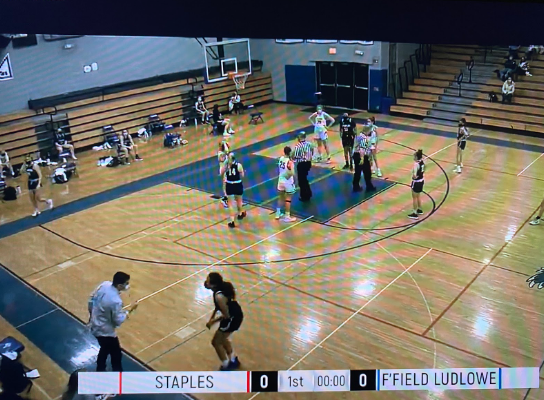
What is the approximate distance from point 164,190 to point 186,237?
3.51 metres

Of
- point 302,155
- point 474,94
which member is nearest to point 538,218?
point 302,155

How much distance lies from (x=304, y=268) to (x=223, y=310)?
3.51 metres

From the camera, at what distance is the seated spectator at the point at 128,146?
17500mm

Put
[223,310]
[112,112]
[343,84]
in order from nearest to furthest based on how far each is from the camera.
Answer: [223,310] < [112,112] < [343,84]

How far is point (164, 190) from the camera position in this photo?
1430cm

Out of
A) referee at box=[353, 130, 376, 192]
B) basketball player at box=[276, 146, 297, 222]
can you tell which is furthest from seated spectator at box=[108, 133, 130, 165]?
referee at box=[353, 130, 376, 192]

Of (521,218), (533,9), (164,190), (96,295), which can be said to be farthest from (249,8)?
(164,190)

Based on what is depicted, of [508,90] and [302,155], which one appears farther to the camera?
[508,90]

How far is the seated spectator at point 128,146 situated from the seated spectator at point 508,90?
556 inches

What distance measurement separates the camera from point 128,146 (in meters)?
17.6

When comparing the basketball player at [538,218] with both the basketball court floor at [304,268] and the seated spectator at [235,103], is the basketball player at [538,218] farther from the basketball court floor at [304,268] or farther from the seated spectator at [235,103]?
the seated spectator at [235,103]

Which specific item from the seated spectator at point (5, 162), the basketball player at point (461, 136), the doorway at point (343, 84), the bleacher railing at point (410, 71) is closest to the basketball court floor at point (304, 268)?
the basketball player at point (461, 136)

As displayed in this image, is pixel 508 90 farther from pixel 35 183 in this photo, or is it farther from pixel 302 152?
pixel 35 183
